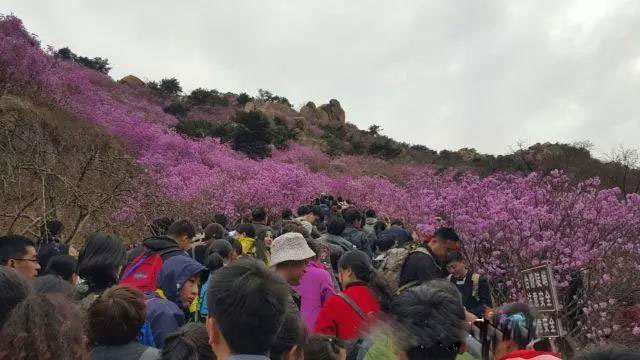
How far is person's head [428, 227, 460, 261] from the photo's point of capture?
14.7ft

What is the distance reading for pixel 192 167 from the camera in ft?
69.4

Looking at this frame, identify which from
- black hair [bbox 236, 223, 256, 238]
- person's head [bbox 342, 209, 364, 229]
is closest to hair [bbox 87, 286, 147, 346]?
black hair [bbox 236, 223, 256, 238]

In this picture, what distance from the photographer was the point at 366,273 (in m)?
3.81

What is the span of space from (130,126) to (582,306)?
21211 millimetres

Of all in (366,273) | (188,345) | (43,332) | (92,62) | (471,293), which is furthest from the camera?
(92,62)

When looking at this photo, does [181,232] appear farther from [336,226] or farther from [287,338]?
[287,338]

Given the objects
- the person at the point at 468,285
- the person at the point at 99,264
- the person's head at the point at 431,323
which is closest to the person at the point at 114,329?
the person at the point at 99,264

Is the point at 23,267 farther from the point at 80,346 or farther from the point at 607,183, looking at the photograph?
the point at 607,183

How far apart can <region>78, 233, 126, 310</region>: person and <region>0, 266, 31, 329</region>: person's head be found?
1.24m

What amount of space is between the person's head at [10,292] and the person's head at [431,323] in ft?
4.48

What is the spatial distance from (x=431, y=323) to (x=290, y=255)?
6.25ft

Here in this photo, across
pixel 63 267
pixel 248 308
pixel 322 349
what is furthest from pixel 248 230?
pixel 248 308

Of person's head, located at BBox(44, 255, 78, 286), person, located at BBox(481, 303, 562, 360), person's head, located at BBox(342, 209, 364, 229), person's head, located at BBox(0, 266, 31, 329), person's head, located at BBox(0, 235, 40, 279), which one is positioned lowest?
person, located at BBox(481, 303, 562, 360)

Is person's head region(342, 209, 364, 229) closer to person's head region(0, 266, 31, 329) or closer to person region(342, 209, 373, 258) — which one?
person region(342, 209, 373, 258)
